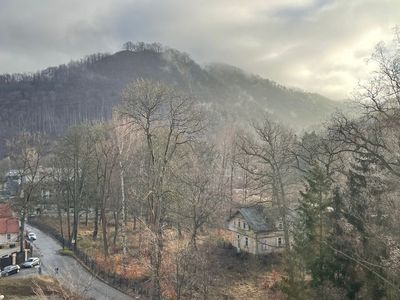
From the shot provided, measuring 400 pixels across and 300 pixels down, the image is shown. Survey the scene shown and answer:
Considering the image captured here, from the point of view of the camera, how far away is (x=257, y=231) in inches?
1624

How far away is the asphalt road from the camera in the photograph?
25895mm

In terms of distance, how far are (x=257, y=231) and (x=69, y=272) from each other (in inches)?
800

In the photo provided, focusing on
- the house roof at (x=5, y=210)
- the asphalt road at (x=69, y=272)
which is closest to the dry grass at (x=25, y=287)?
the asphalt road at (x=69, y=272)

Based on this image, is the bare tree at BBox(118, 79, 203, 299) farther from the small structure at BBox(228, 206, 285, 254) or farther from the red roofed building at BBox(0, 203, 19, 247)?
the red roofed building at BBox(0, 203, 19, 247)

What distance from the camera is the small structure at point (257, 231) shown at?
41344 mm

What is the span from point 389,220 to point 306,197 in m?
8.26

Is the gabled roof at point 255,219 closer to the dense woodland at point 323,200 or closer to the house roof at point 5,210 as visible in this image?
the dense woodland at point 323,200

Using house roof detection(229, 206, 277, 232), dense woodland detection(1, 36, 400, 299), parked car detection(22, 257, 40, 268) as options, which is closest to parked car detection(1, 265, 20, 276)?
parked car detection(22, 257, 40, 268)

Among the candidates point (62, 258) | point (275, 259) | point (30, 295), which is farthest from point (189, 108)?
point (62, 258)

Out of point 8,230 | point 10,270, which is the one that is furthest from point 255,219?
point 8,230

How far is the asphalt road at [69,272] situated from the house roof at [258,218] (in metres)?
16.2

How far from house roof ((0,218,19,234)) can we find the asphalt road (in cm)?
305

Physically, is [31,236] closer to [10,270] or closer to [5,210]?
[5,210]

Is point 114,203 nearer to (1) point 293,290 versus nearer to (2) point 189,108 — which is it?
(2) point 189,108
